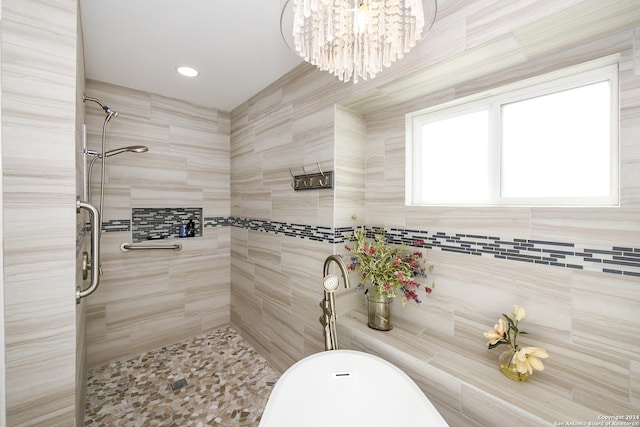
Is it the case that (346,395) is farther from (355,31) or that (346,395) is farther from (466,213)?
(355,31)

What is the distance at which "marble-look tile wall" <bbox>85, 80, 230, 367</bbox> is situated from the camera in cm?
233

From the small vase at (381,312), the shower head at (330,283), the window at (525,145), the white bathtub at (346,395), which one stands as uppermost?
the window at (525,145)

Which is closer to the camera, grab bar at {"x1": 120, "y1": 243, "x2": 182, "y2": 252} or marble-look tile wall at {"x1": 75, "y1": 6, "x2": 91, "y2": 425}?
marble-look tile wall at {"x1": 75, "y1": 6, "x2": 91, "y2": 425}

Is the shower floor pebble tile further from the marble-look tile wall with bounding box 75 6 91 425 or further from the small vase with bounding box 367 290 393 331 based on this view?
the small vase with bounding box 367 290 393 331

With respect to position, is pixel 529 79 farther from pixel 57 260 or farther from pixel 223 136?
pixel 223 136

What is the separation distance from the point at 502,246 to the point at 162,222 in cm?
276

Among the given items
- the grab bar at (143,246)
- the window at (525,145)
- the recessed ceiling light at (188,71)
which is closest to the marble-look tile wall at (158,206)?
the grab bar at (143,246)

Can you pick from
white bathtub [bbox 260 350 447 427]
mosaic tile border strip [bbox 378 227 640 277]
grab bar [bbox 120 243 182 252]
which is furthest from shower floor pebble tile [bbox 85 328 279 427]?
mosaic tile border strip [bbox 378 227 640 277]

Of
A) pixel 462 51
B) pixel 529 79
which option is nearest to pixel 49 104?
pixel 462 51

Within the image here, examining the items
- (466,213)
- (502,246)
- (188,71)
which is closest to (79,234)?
(188,71)

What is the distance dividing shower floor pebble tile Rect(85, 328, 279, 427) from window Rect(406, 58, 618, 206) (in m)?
1.87

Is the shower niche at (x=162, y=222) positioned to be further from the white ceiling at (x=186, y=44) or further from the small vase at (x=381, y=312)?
the small vase at (x=381, y=312)

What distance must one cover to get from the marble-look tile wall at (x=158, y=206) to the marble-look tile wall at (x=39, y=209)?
133 cm

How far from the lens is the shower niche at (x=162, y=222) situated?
2.49 metres
